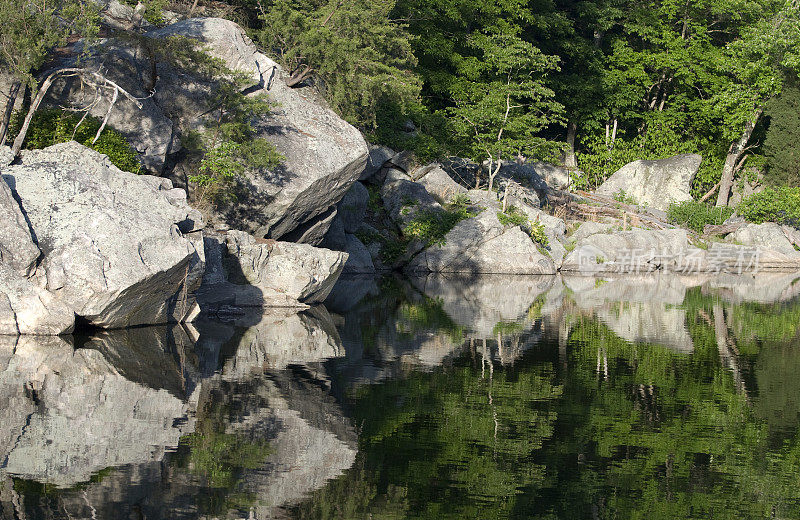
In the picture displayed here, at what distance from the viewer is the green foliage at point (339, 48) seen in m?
25.3

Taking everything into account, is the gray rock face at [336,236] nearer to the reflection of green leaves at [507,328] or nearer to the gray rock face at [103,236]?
the reflection of green leaves at [507,328]

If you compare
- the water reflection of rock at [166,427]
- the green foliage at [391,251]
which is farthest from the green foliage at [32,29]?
the green foliage at [391,251]

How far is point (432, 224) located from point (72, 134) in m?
15.3

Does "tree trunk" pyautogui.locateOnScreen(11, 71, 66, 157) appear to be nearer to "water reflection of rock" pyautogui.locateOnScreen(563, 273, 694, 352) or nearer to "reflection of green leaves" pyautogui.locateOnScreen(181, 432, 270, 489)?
"reflection of green leaves" pyautogui.locateOnScreen(181, 432, 270, 489)

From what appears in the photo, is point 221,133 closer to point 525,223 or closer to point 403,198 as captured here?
point 403,198

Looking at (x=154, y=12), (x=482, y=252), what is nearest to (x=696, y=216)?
(x=482, y=252)

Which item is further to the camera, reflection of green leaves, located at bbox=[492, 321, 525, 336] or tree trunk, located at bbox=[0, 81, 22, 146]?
tree trunk, located at bbox=[0, 81, 22, 146]

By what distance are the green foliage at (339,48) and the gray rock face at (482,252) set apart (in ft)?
17.7

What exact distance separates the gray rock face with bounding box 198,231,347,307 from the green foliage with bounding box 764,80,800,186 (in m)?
29.2

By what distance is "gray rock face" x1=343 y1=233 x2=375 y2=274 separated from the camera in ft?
96.4

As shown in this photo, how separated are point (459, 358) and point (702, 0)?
3576 centimetres

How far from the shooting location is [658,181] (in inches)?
1674

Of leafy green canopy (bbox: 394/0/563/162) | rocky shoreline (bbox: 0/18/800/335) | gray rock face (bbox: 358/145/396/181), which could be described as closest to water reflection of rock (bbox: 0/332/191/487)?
rocky shoreline (bbox: 0/18/800/335)

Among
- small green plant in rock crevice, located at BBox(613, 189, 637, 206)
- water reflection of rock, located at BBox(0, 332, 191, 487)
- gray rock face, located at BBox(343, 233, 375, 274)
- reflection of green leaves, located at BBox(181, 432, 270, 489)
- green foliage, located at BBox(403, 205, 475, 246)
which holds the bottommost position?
gray rock face, located at BBox(343, 233, 375, 274)
